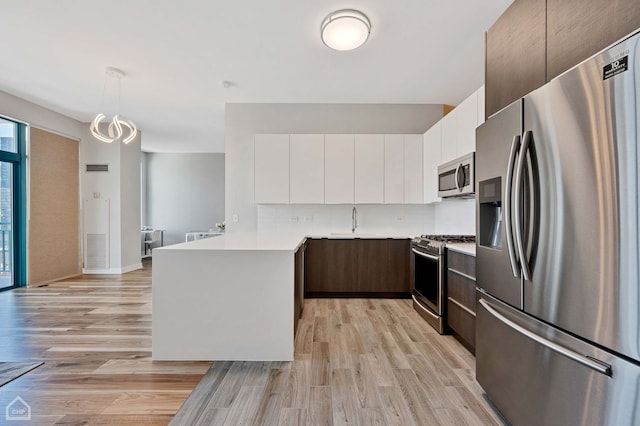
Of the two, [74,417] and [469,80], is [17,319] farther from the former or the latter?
[469,80]

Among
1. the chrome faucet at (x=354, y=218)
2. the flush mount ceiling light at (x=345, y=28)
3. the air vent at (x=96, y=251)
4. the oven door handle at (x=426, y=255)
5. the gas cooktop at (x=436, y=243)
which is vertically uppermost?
the flush mount ceiling light at (x=345, y=28)

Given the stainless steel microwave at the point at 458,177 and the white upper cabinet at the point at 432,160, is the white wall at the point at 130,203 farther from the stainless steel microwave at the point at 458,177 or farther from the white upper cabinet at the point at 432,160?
the stainless steel microwave at the point at 458,177

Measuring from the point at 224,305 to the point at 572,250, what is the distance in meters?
2.05

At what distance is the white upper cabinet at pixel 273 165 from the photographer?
13.9 ft

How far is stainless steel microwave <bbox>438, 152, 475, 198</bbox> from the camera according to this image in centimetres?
285

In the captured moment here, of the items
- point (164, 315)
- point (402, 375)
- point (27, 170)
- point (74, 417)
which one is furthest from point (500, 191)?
point (27, 170)

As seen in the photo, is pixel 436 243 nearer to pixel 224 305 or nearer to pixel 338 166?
pixel 338 166

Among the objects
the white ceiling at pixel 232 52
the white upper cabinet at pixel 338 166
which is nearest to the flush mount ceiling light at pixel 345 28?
the white ceiling at pixel 232 52

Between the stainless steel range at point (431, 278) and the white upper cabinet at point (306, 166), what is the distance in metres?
1.52

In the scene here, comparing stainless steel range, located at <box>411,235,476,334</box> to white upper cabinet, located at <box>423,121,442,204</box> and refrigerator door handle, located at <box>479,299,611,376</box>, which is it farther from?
refrigerator door handle, located at <box>479,299,611,376</box>

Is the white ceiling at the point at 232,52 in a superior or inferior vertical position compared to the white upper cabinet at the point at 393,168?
superior

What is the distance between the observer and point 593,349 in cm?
106

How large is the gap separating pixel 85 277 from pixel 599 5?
6.98 metres

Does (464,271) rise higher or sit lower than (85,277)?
higher
